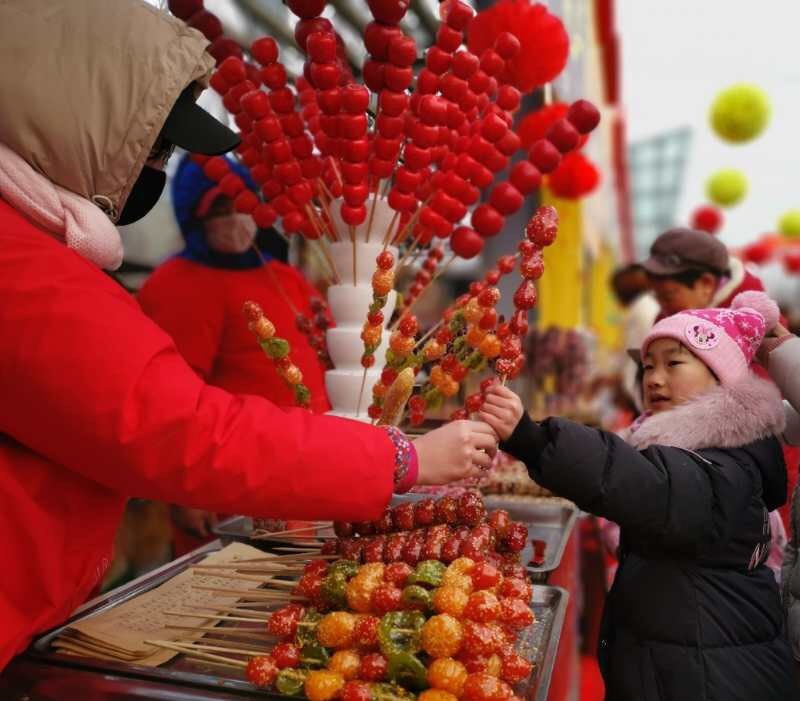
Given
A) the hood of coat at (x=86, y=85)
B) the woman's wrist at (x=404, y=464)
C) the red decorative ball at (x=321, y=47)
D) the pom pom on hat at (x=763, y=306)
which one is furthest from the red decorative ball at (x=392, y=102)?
the pom pom on hat at (x=763, y=306)

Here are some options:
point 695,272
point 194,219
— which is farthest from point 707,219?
point 194,219

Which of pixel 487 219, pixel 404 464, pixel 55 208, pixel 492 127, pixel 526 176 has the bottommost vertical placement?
pixel 404 464

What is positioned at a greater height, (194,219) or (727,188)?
(727,188)

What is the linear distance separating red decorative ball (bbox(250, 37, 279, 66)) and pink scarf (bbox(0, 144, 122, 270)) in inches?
31.2

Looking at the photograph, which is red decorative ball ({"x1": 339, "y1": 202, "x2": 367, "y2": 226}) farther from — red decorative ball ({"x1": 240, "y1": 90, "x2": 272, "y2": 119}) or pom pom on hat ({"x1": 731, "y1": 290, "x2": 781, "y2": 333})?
pom pom on hat ({"x1": 731, "y1": 290, "x2": 781, "y2": 333})

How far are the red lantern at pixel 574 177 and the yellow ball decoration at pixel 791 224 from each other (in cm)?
1154

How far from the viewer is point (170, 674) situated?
1144 mm

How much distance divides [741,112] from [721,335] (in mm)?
7921

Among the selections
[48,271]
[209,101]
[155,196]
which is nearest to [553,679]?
[48,271]

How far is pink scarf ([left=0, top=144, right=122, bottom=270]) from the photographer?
113 cm

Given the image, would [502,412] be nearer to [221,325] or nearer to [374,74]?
[374,74]

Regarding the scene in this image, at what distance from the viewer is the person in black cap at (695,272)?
2.51m

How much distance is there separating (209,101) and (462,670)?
8.79 ft

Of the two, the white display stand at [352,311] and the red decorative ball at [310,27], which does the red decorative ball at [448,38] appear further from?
the white display stand at [352,311]
